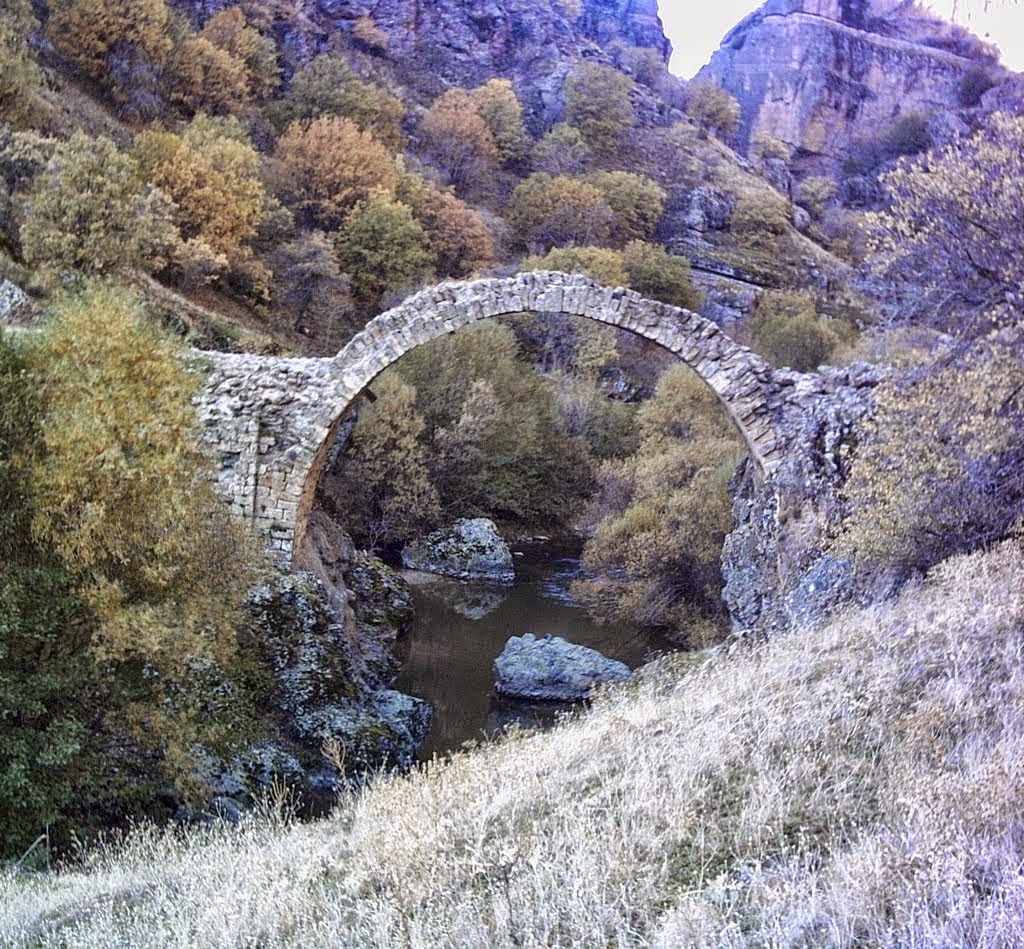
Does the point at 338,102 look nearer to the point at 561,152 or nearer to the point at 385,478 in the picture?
the point at 561,152

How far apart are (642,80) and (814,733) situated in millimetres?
62489

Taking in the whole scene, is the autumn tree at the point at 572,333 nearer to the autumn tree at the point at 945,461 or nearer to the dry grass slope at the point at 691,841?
the autumn tree at the point at 945,461

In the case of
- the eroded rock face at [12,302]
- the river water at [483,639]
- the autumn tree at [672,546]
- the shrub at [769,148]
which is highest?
the shrub at [769,148]

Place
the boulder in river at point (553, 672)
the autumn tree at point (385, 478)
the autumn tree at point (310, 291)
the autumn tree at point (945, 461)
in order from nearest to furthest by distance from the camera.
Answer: the autumn tree at point (945, 461) < the boulder in river at point (553, 672) < the autumn tree at point (385, 478) < the autumn tree at point (310, 291)

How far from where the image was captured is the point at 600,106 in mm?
51250

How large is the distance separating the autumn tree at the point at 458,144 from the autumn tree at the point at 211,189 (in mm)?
18125

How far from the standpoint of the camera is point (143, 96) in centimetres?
3145

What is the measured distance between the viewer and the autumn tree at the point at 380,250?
98.7 feet

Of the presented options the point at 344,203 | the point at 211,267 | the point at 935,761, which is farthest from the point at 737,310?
the point at 935,761

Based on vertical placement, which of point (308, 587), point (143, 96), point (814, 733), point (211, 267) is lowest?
point (308, 587)

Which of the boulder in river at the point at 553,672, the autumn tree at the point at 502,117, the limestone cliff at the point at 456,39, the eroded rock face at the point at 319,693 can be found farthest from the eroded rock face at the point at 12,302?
the autumn tree at the point at 502,117

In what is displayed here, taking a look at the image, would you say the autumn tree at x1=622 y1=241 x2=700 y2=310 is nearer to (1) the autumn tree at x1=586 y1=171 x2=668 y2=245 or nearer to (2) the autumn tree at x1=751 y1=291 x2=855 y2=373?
(1) the autumn tree at x1=586 y1=171 x2=668 y2=245

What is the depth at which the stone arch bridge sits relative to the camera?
1234 centimetres

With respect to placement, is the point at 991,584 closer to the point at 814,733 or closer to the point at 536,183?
the point at 814,733
